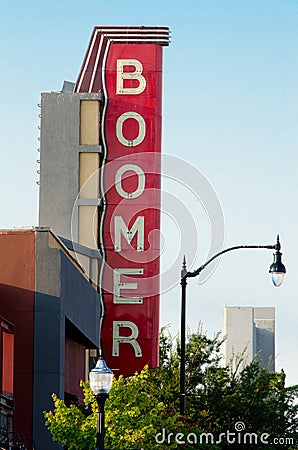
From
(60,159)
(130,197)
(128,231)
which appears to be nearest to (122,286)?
(128,231)

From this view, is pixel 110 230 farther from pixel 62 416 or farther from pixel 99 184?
pixel 62 416

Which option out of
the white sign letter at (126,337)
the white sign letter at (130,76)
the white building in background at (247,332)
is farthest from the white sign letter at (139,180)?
the white building in background at (247,332)

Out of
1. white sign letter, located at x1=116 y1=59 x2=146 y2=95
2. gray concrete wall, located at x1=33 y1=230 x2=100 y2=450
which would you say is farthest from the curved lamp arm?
white sign letter, located at x1=116 y1=59 x2=146 y2=95

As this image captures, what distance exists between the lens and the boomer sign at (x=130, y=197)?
5250 centimetres

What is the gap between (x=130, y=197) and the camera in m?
53.6

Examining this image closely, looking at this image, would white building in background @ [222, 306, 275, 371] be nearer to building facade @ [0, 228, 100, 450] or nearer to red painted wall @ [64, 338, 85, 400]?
red painted wall @ [64, 338, 85, 400]

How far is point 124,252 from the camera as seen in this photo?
2093 inches

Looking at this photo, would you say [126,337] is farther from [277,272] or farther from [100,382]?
[100,382]

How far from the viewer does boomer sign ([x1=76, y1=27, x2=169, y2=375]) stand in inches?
2067

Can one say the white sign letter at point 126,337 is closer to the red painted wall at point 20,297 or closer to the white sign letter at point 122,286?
the white sign letter at point 122,286

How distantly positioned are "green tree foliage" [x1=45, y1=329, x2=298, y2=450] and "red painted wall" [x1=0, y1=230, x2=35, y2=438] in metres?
1.78

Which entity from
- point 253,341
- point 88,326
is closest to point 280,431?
point 88,326

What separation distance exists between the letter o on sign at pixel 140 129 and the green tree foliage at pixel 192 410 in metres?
8.97

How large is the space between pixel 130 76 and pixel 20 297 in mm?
20470
